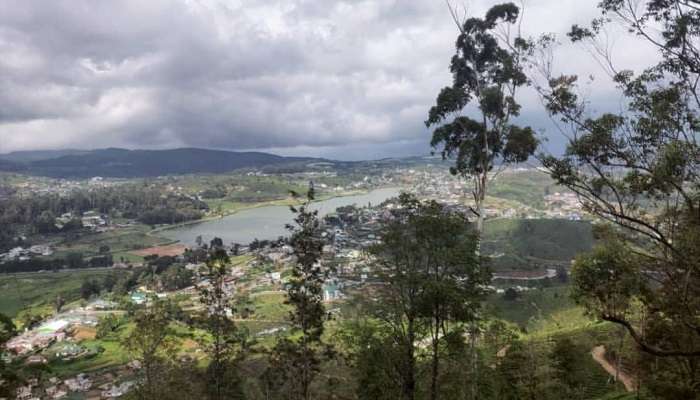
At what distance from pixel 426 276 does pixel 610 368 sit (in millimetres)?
14721

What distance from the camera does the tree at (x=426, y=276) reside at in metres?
8.07

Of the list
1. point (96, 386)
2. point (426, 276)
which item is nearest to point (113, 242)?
point (96, 386)

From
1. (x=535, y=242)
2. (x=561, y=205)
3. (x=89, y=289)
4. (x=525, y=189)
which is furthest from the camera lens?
(x=525, y=189)

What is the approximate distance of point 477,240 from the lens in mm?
8320

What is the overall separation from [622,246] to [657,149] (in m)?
1.56

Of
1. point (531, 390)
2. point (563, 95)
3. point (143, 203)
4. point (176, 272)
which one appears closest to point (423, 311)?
point (563, 95)

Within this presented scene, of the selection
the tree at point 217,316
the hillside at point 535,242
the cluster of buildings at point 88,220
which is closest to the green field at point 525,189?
the hillside at point 535,242

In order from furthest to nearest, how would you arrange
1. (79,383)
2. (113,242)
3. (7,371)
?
(113,242), (79,383), (7,371)

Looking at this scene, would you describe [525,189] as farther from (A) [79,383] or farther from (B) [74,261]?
(A) [79,383]

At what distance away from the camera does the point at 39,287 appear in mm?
46969

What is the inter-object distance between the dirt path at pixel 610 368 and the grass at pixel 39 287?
42.8 m

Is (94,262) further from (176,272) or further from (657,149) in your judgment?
(657,149)

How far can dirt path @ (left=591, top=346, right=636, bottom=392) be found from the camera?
52.4 feet

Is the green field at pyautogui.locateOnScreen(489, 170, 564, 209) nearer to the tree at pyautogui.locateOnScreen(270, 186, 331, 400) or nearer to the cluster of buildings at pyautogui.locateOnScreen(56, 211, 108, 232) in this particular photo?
the cluster of buildings at pyautogui.locateOnScreen(56, 211, 108, 232)
